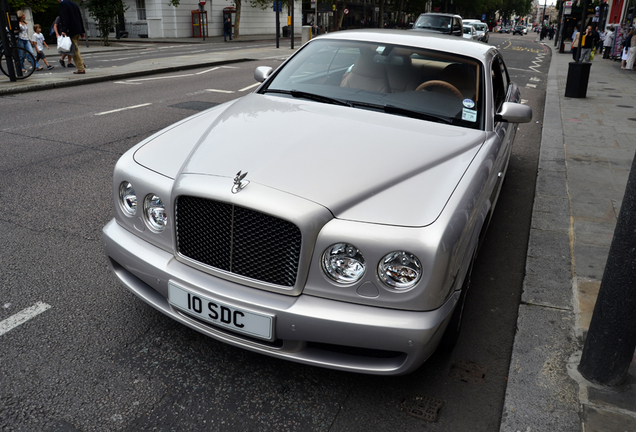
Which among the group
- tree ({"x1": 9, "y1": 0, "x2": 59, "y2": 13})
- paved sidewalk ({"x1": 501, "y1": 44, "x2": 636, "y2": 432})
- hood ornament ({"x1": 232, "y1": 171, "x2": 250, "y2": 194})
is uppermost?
tree ({"x1": 9, "y1": 0, "x2": 59, "y2": 13})

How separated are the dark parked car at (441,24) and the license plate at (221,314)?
23.3 m

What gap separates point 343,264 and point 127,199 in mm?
1228

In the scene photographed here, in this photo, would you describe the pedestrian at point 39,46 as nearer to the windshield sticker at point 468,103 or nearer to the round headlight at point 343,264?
the windshield sticker at point 468,103

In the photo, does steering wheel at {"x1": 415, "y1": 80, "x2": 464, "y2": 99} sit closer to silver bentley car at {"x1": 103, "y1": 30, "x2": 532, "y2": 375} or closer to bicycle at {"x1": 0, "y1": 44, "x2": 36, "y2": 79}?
silver bentley car at {"x1": 103, "y1": 30, "x2": 532, "y2": 375}

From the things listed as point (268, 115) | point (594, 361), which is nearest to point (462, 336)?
point (594, 361)

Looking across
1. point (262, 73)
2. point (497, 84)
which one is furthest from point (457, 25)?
point (262, 73)

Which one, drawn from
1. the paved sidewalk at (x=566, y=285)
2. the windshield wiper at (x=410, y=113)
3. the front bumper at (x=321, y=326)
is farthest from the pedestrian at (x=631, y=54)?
the front bumper at (x=321, y=326)

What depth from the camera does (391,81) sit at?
357 cm

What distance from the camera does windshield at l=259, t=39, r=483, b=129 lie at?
337 cm

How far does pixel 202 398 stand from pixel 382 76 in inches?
93.8

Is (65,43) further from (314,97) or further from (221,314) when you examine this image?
(221,314)

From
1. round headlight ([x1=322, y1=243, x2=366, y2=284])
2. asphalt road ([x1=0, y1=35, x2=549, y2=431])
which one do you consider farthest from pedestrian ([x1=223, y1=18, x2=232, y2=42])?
round headlight ([x1=322, y1=243, x2=366, y2=284])

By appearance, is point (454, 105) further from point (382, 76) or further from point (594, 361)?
point (594, 361)

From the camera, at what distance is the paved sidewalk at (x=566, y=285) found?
7.67ft
